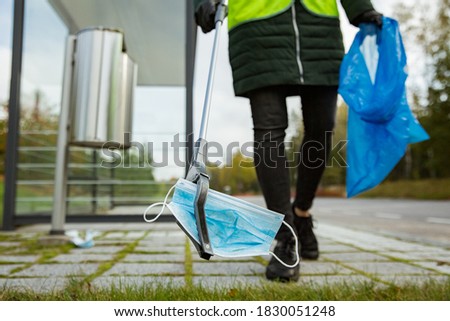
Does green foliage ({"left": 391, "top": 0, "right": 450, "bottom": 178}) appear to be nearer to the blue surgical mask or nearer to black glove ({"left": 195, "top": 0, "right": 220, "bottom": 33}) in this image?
black glove ({"left": 195, "top": 0, "right": 220, "bottom": 33})

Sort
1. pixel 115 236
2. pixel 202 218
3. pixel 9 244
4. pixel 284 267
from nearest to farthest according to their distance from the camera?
pixel 202 218 < pixel 284 267 < pixel 9 244 < pixel 115 236

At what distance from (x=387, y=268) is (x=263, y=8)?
4.06ft

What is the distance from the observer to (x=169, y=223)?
4.30m

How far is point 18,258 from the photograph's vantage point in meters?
2.27

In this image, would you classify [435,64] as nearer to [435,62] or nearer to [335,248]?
[435,62]

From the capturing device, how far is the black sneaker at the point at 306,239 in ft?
7.35

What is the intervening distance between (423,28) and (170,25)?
667 inches

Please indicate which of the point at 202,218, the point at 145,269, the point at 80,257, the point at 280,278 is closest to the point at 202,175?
the point at 202,218

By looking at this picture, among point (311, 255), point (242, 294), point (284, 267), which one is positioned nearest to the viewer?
point (242, 294)

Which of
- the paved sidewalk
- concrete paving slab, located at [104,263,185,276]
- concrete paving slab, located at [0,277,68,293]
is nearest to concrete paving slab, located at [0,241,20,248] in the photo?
the paved sidewalk

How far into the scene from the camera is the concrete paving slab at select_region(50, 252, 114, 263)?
2.21 meters

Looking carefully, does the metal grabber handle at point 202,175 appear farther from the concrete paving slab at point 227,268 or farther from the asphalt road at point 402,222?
the concrete paving slab at point 227,268

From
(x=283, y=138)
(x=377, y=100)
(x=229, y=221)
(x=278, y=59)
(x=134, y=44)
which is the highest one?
(x=134, y=44)
